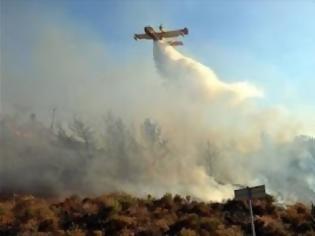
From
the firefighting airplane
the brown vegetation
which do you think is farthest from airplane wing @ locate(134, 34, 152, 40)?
the brown vegetation

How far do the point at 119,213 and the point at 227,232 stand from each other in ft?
32.9

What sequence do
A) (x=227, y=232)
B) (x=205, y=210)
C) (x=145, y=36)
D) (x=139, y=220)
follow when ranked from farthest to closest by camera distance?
1. (x=145, y=36)
2. (x=205, y=210)
3. (x=139, y=220)
4. (x=227, y=232)

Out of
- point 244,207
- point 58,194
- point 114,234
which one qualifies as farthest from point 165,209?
point 58,194

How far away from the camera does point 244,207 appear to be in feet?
154

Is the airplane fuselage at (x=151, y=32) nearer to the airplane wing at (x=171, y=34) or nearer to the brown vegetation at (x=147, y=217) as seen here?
the airplane wing at (x=171, y=34)

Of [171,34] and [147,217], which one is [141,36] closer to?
[171,34]

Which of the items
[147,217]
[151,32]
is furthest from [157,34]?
[147,217]

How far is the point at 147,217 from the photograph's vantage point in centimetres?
4281

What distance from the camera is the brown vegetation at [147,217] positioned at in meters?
38.2

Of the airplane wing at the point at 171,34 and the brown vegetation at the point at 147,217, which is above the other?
the airplane wing at the point at 171,34

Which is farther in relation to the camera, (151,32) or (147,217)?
(151,32)

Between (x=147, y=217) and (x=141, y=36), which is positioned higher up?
(x=141, y=36)

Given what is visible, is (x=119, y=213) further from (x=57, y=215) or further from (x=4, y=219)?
(x=4, y=219)

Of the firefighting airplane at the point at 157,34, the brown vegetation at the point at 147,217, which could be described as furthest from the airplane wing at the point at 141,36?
→ the brown vegetation at the point at 147,217
